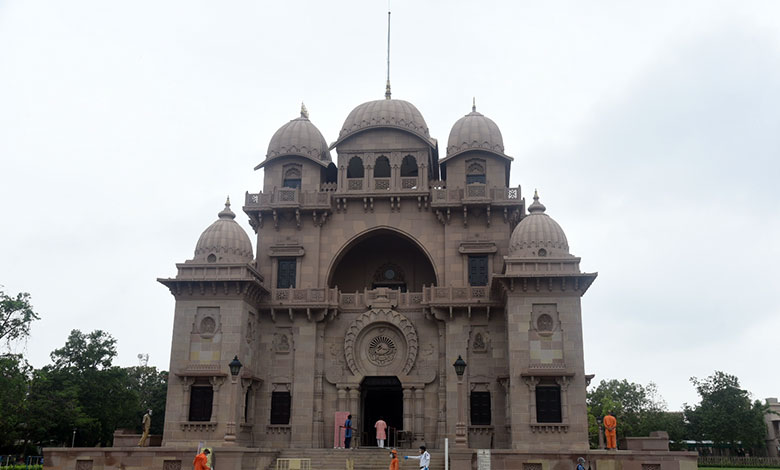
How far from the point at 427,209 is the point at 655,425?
4413 centimetres

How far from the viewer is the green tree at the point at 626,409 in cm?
6656

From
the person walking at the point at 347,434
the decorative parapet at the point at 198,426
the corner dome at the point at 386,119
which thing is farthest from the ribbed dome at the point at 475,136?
the decorative parapet at the point at 198,426

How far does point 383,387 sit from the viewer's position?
33.1 m

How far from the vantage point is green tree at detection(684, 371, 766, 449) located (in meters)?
59.8

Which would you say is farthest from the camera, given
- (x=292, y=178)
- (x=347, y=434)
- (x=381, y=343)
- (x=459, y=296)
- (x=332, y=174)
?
(x=332, y=174)

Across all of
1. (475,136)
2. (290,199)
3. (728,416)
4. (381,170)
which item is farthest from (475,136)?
(728,416)

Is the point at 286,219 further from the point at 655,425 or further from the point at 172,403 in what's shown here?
the point at 655,425

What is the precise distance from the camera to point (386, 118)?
3556cm

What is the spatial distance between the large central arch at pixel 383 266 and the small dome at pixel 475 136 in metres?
5.67

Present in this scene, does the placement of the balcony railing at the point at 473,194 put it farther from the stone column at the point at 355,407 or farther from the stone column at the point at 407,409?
the stone column at the point at 355,407

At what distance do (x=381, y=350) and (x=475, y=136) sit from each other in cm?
1193

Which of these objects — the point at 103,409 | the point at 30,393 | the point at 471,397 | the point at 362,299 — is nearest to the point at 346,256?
the point at 362,299

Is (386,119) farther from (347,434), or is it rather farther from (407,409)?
(347,434)

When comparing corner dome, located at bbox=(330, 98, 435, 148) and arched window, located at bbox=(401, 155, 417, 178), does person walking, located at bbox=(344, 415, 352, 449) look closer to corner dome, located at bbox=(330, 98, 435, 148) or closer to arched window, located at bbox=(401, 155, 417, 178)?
arched window, located at bbox=(401, 155, 417, 178)
